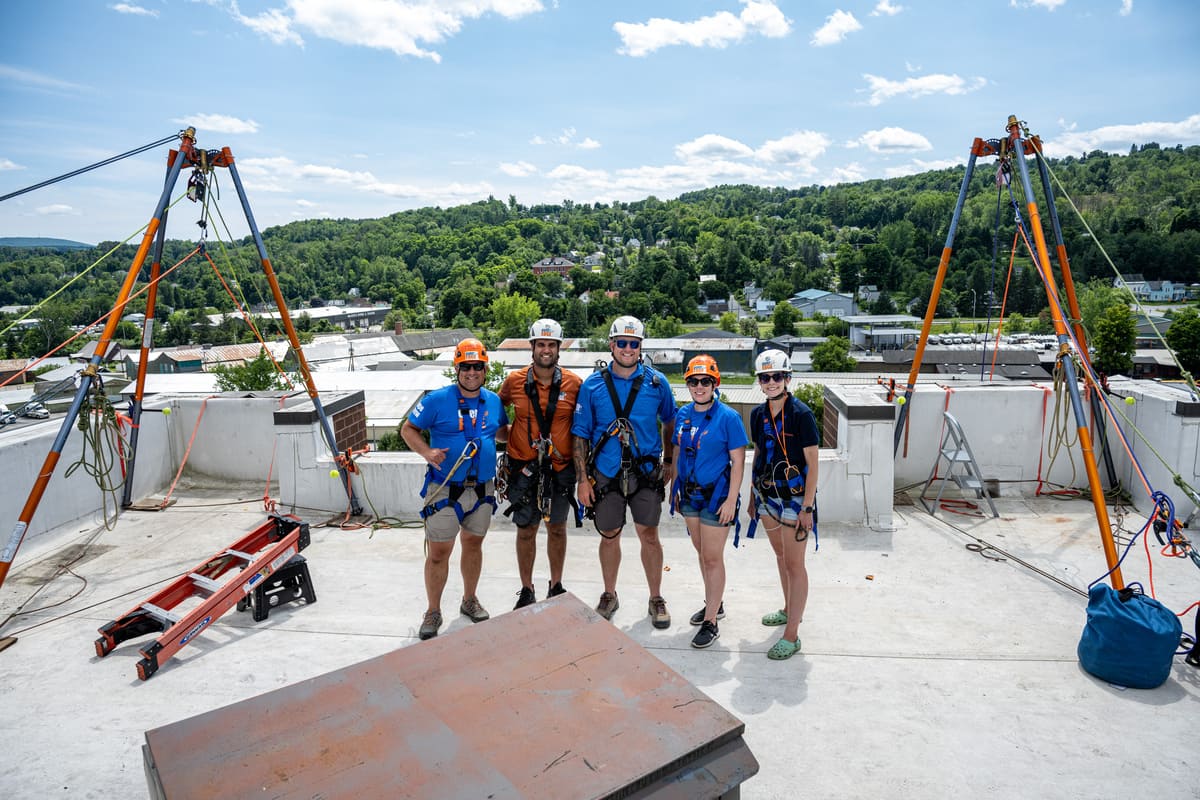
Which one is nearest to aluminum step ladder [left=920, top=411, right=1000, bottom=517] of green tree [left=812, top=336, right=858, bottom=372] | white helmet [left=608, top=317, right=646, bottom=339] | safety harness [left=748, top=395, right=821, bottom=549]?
safety harness [left=748, top=395, right=821, bottom=549]

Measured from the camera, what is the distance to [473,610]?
14.7 feet

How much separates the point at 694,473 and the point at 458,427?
4.59ft

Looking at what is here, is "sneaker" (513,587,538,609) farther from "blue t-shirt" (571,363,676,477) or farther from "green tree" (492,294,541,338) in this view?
"green tree" (492,294,541,338)

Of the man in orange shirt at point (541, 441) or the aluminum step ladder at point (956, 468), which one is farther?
the aluminum step ladder at point (956, 468)

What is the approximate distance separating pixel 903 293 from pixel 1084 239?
26.8m

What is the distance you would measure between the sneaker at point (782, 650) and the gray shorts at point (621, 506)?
3.10 ft

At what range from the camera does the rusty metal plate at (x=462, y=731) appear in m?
1.92

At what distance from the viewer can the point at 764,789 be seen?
9.75 feet

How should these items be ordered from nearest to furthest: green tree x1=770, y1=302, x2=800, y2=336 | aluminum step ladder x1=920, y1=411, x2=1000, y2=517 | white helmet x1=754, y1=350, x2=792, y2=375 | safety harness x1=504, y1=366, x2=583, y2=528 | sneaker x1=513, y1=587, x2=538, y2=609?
white helmet x1=754, y1=350, x2=792, y2=375 → safety harness x1=504, y1=366, x2=583, y2=528 → sneaker x1=513, y1=587, x2=538, y2=609 → aluminum step ladder x1=920, y1=411, x2=1000, y2=517 → green tree x1=770, y1=302, x2=800, y2=336

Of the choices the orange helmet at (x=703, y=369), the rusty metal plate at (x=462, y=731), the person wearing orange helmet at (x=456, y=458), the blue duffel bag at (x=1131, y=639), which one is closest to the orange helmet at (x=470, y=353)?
the person wearing orange helmet at (x=456, y=458)

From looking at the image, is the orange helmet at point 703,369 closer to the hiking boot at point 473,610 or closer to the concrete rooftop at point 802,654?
the concrete rooftop at point 802,654

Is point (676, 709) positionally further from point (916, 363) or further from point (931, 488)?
point (931, 488)

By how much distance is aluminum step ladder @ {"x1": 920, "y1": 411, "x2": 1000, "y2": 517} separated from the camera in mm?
6293

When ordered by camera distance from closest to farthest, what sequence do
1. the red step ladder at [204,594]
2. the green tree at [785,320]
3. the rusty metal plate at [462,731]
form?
the rusty metal plate at [462,731]
the red step ladder at [204,594]
the green tree at [785,320]
